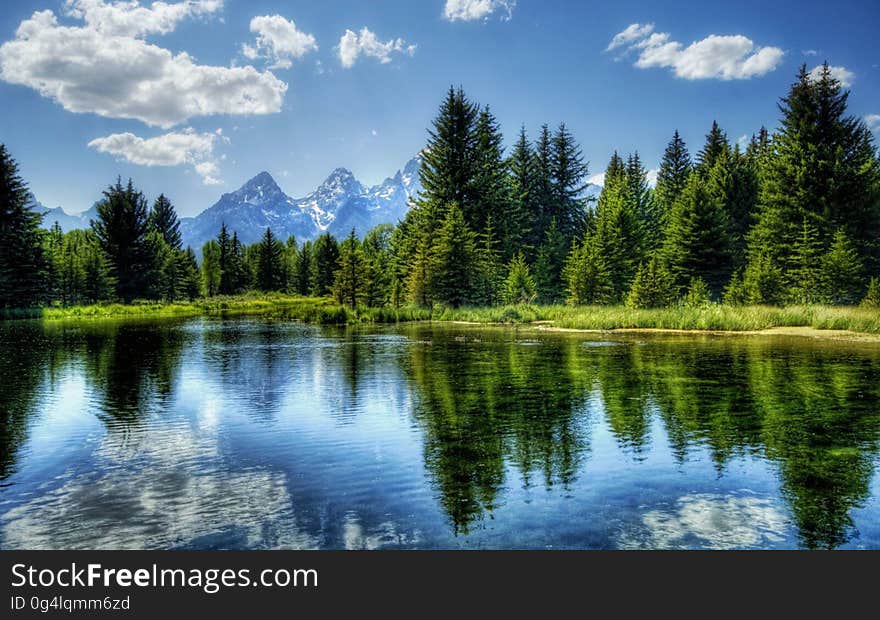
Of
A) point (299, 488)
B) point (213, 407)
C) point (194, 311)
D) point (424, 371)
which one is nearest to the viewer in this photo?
point (299, 488)

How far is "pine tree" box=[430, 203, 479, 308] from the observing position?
5159cm

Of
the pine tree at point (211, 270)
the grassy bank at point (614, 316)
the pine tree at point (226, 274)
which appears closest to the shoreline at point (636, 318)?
the grassy bank at point (614, 316)

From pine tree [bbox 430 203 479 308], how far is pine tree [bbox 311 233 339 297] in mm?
40721

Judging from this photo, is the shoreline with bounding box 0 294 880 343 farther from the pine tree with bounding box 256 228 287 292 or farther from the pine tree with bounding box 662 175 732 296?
the pine tree with bounding box 256 228 287 292

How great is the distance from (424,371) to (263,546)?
40.3 ft

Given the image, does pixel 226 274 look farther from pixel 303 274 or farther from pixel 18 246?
pixel 18 246

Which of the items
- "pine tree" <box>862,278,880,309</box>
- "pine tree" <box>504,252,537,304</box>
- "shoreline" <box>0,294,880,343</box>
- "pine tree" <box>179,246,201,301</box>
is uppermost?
"pine tree" <box>179,246,201,301</box>

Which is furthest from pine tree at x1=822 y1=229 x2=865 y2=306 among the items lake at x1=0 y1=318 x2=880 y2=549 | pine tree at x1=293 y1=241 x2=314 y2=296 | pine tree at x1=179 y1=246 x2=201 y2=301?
pine tree at x1=293 y1=241 x2=314 y2=296

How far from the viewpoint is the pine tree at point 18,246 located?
51719 mm

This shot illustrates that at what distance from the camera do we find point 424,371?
18.1 metres

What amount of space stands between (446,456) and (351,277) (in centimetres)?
5252
